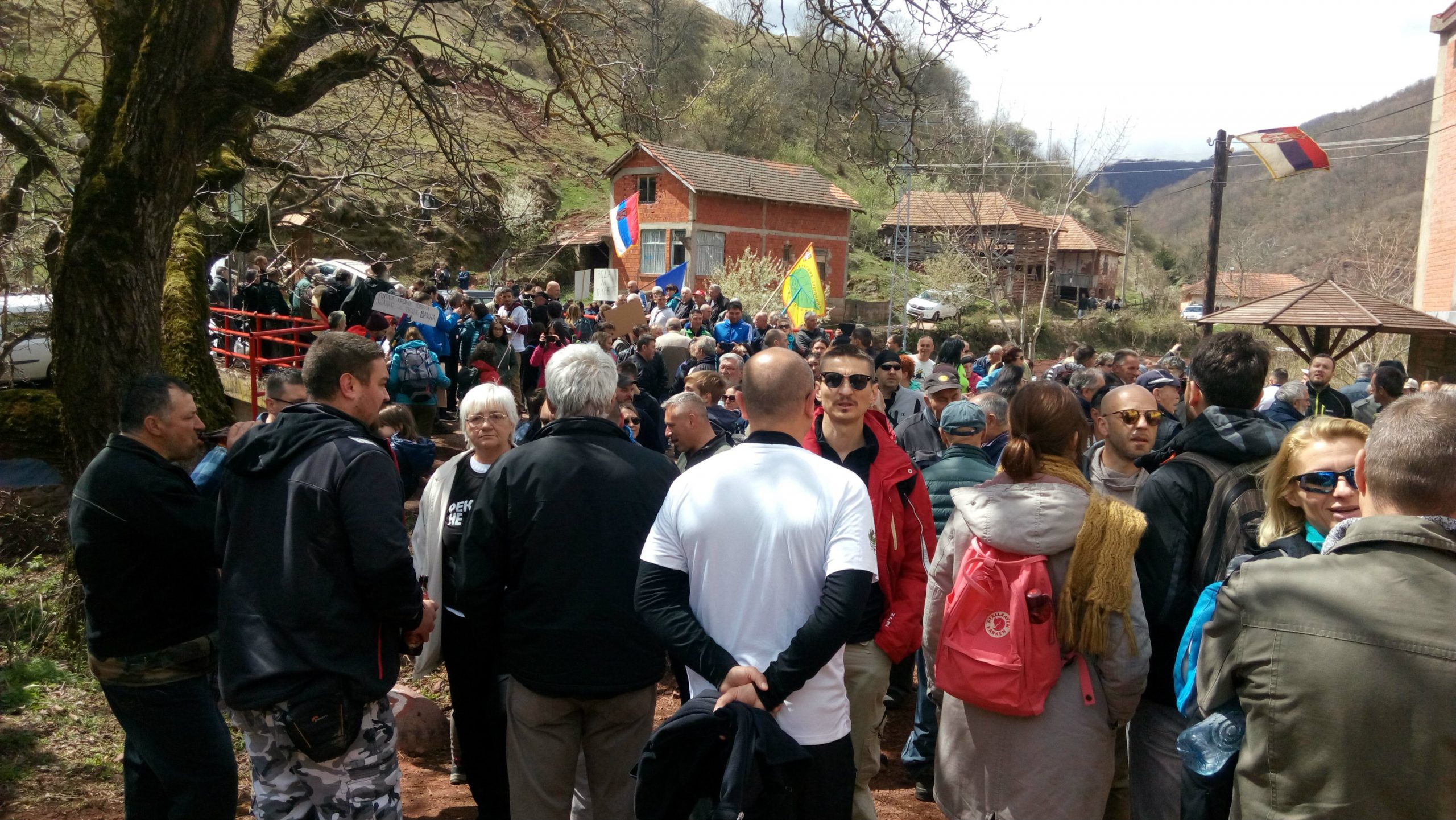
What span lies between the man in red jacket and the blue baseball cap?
93 centimetres

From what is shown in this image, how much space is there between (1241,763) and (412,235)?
8.81 m

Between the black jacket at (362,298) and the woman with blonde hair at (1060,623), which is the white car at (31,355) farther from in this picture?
the woman with blonde hair at (1060,623)

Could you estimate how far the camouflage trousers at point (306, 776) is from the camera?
296 centimetres

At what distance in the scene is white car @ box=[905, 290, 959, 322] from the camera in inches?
1617

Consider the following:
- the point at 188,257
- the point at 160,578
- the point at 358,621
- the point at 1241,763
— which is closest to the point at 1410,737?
the point at 1241,763

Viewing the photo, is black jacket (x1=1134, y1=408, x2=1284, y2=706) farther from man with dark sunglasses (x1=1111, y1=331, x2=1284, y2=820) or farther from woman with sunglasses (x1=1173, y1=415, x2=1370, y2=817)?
woman with sunglasses (x1=1173, y1=415, x2=1370, y2=817)

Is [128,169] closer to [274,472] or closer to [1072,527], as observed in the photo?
[274,472]

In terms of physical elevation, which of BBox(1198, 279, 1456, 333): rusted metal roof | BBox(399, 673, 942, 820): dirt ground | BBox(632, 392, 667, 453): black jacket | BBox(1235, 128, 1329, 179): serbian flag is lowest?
BBox(399, 673, 942, 820): dirt ground

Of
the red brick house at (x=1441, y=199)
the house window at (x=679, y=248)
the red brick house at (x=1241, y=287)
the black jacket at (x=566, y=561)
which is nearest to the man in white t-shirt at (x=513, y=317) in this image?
the black jacket at (x=566, y=561)

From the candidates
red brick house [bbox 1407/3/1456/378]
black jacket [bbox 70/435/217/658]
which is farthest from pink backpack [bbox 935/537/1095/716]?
red brick house [bbox 1407/3/1456/378]

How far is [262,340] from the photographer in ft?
36.9

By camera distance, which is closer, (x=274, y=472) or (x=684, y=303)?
(x=274, y=472)

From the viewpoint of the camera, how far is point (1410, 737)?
74.4 inches

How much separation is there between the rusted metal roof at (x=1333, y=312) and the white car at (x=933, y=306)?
2653cm
